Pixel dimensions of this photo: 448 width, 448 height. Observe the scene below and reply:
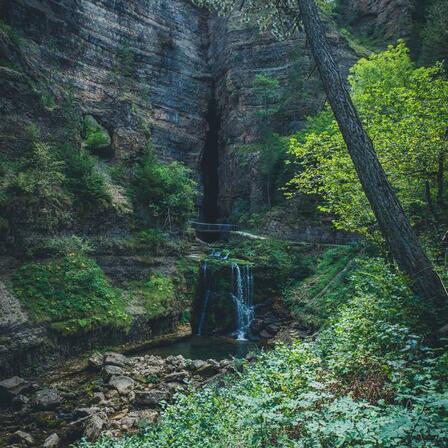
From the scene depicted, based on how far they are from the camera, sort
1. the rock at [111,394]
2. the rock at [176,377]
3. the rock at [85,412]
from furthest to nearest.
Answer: the rock at [176,377] < the rock at [111,394] < the rock at [85,412]

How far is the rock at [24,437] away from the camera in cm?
791

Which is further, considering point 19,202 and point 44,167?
point 44,167

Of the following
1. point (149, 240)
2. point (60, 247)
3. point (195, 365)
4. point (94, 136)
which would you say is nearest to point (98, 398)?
point (195, 365)

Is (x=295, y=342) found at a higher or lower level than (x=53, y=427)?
higher

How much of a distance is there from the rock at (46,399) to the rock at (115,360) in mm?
2381

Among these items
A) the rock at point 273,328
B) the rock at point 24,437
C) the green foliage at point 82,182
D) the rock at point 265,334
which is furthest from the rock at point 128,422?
the rock at point 273,328

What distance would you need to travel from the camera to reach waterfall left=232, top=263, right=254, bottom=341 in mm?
19516

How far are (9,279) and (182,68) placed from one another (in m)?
30.3

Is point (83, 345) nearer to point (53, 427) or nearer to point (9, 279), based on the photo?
point (9, 279)

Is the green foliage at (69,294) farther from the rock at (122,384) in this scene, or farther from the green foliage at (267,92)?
the green foliage at (267,92)

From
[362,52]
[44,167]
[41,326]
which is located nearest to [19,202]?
[44,167]

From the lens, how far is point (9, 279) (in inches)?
491

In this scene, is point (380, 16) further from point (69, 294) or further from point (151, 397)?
point (151, 397)

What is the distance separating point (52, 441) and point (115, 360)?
4.55 m
